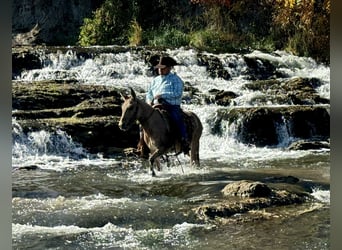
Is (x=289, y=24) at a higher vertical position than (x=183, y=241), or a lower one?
higher

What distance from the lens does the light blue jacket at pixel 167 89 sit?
3521 millimetres

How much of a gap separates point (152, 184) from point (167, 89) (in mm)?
547

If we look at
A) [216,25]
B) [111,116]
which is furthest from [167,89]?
[216,25]

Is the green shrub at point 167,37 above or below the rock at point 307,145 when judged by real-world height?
above

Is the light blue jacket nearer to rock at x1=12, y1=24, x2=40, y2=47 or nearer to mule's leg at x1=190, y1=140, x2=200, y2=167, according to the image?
mule's leg at x1=190, y1=140, x2=200, y2=167

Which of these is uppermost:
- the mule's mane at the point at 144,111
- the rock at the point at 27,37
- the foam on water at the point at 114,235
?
the rock at the point at 27,37

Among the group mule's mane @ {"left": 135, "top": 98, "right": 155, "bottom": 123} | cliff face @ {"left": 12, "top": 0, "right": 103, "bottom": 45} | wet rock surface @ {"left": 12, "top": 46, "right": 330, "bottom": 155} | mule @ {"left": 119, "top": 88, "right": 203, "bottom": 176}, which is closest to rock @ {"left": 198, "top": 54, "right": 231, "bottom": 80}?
wet rock surface @ {"left": 12, "top": 46, "right": 330, "bottom": 155}

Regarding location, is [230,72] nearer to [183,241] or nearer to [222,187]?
[222,187]

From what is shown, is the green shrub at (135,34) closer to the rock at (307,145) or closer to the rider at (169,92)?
the rider at (169,92)

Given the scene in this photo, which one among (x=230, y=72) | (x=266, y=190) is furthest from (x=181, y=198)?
(x=230, y=72)

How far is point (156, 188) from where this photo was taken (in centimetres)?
345

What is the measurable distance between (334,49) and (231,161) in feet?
2.93

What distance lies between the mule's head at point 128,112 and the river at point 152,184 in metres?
0.11

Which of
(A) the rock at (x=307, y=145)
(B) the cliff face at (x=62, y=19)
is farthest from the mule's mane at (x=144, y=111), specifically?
(A) the rock at (x=307, y=145)
